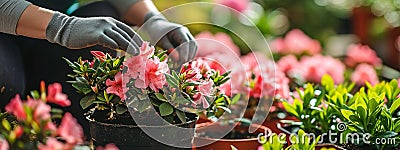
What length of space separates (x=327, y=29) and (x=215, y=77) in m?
1.85

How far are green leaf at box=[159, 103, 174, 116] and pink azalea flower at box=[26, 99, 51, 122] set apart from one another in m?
0.23

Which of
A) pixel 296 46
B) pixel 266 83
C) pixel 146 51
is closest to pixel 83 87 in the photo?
pixel 146 51

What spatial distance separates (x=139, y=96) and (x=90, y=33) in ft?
0.44

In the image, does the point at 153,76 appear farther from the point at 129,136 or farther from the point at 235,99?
the point at 235,99

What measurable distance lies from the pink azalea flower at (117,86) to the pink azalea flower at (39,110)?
7.5 inches

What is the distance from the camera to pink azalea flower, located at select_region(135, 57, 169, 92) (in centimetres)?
108

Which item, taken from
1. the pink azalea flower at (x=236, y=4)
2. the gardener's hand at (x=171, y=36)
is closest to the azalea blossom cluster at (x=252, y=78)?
the gardener's hand at (x=171, y=36)

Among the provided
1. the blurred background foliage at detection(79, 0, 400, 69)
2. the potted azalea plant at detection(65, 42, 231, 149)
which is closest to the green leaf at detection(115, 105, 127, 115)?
the potted azalea plant at detection(65, 42, 231, 149)

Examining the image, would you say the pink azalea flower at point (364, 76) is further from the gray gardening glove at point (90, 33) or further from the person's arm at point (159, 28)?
the gray gardening glove at point (90, 33)

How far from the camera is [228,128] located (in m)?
1.43

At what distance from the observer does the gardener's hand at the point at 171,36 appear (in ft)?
4.33

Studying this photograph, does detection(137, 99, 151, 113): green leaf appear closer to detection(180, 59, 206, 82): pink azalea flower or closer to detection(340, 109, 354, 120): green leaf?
detection(180, 59, 206, 82): pink azalea flower

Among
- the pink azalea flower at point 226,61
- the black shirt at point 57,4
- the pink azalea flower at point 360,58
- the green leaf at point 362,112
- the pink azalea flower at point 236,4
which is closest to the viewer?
the green leaf at point 362,112

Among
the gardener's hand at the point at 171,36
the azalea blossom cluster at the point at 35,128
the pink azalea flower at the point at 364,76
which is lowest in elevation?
the azalea blossom cluster at the point at 35,128
